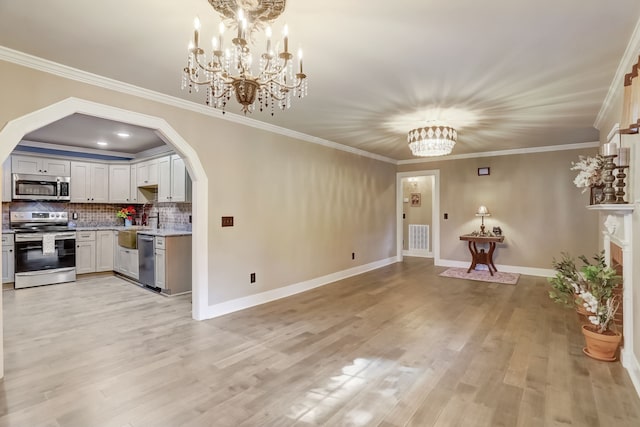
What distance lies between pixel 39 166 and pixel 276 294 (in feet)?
16.0

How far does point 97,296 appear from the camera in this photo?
15.2ft

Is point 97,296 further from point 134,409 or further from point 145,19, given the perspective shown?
point 145,19

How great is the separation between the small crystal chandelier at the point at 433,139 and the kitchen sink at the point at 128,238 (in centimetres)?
481

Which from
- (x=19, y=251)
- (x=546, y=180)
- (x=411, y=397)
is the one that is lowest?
(x=411, y=397)

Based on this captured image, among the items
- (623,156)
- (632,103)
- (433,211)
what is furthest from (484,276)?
(632,103)

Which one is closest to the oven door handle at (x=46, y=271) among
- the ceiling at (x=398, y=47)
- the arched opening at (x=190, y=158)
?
the arched opening at (x=190, y=158)

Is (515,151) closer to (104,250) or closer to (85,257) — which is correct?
(104,250)

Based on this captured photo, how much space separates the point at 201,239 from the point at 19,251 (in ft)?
12.1

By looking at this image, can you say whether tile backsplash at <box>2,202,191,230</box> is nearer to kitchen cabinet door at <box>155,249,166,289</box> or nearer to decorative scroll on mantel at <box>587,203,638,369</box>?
kitchen cabinet door at <box>155,249,166,289</box>

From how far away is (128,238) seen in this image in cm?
560

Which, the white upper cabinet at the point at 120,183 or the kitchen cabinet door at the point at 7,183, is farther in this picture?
the white upper cabinet at the point at 120,183

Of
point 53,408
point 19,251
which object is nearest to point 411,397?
point 53,408

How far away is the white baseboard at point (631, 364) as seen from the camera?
226 cm

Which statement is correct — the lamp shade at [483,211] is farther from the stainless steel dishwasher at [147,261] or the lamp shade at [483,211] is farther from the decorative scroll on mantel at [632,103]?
the stainless steel dishwasher at [147,261]
